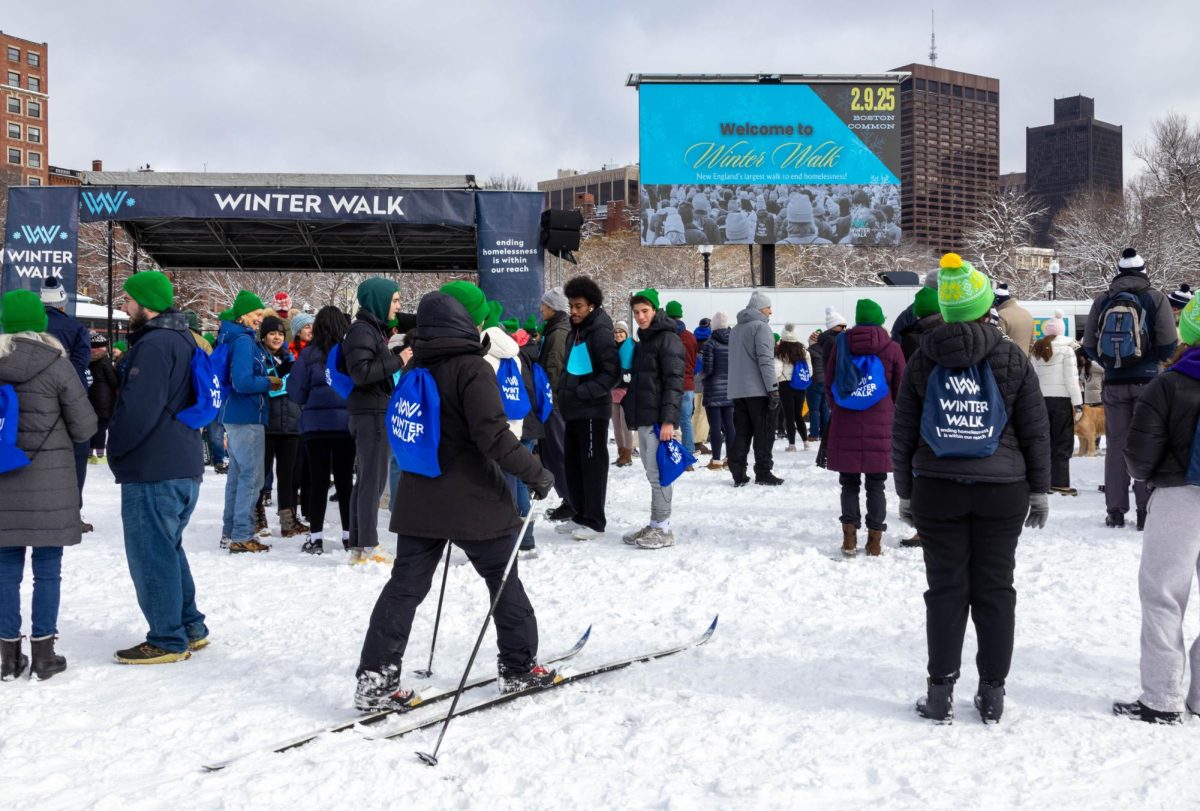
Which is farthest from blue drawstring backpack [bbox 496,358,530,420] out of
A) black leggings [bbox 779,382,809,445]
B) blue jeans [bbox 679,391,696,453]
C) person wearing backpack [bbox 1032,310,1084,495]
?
black leggings [bbox 779,382,809,445]

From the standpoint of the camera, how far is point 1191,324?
3.70m

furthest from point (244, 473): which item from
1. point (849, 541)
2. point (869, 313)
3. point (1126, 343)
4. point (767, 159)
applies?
point (767, 159)

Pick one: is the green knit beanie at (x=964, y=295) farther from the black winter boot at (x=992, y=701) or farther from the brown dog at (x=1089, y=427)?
the brown dog at (x=1089, y=427)

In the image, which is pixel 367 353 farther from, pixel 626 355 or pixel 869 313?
pixel 869 313

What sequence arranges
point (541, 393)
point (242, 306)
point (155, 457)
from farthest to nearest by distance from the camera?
point (242, 306) < point (541, 393) < point (155, 457)

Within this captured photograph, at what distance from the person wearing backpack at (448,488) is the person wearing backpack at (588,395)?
11.3 ft

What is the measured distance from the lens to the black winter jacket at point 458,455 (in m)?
3.85

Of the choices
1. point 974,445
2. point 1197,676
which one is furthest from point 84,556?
point 1197,676

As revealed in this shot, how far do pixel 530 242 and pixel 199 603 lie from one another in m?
7.92

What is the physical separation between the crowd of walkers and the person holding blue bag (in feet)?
0.07

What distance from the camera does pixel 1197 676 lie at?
12.4ft

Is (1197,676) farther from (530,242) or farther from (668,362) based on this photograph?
(530,242)

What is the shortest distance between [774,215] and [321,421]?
63.3 ft

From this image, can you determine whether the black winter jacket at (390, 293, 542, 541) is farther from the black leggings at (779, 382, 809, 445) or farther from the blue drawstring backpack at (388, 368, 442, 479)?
the black leggings at (779, 382, 809, 445)
